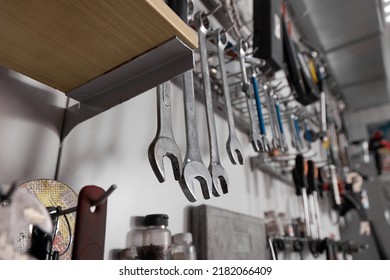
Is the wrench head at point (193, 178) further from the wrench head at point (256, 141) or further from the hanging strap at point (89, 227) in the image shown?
the wrench head at point (256, 141)

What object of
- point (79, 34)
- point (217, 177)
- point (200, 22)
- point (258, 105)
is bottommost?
point (217, 177)

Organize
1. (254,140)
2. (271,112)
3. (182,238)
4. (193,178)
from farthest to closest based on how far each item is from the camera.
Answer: (271,112)
(254,140)
(182,238)
(193,178)

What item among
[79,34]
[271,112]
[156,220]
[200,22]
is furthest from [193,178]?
[271,112]

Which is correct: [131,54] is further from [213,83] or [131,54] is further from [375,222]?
[375,222]

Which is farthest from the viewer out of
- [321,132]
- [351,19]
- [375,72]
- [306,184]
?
[375,72]

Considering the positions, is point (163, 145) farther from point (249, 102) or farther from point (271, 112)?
point (271, 112)

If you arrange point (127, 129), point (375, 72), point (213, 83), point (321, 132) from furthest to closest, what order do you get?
point (375, 72), point (321, 132), point (213, 83), point (127, 129)

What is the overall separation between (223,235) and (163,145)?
1.24 ft

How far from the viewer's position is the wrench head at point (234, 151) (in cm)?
64

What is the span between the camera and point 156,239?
56 cm

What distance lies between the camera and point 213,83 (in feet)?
2.95
